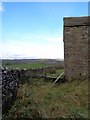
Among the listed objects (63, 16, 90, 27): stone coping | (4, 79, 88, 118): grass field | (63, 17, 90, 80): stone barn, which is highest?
(63, 16, 90, 27): stone coping

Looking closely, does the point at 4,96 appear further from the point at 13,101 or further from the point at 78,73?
the point at 78,73

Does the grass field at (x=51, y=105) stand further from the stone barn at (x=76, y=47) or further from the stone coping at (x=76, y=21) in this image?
the stone coping at (x=76, y=21)

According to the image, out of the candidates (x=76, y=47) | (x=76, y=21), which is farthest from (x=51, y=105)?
(x=76, y=21)

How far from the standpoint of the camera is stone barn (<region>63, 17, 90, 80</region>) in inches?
609

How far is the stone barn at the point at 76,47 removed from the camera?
15.5 m

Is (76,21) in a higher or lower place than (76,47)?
higher

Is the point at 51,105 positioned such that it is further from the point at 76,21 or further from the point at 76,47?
the point at 76,21

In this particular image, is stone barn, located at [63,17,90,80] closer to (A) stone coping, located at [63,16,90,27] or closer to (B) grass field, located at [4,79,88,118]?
(A) stone coping, located at [63,16,90,27]

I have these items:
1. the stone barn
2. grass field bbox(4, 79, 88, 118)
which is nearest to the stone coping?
the stone barn

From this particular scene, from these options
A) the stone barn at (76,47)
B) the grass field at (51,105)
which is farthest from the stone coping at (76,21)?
the grass field at (51,105)

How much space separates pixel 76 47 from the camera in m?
15.7

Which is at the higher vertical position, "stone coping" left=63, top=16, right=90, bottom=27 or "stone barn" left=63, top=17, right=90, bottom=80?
"stone coping" left=63, top=16, right=90, bottom=27

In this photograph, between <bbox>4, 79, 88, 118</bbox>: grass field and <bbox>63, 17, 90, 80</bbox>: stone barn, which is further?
<bbox>63, 17, 90, 80</bbox>: stone barn

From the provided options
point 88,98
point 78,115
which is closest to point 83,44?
point 88,98
